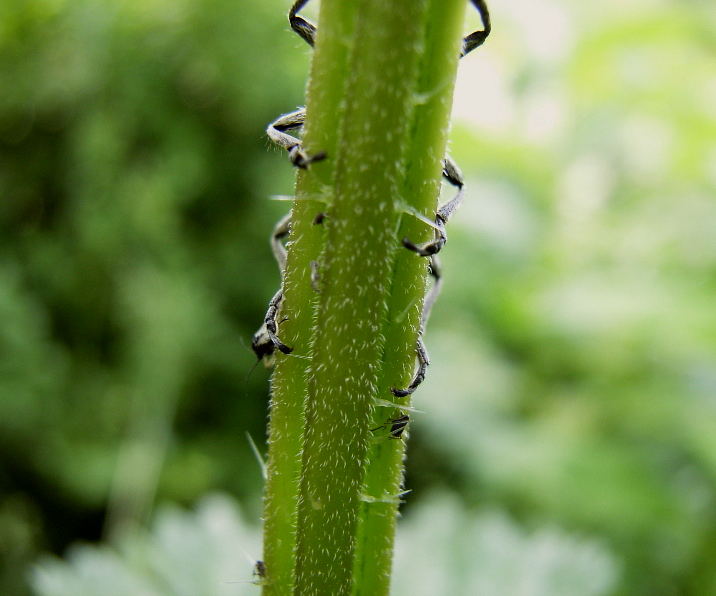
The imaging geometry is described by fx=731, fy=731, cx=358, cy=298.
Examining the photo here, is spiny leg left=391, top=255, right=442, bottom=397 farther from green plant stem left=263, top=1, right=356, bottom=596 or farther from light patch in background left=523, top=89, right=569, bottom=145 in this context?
light patch in background left=523, top=89, right=569, bottom=145

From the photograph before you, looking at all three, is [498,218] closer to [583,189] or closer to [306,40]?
[583,189]

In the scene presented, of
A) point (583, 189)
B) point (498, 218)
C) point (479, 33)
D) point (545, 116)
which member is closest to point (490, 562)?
point (479, 33)

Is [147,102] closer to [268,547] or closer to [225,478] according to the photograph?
[225,478]

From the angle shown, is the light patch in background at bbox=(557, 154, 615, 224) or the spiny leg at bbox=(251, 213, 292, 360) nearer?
the spiny leg at bbox=(251, 213, 292, 360)

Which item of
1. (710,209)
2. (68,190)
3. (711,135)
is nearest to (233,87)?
(68,190)

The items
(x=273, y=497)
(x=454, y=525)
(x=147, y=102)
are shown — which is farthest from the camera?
(x=147, y=102)

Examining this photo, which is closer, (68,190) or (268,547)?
(268,547)

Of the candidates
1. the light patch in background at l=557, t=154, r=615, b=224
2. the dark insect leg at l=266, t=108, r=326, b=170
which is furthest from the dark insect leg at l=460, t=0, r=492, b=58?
the light patch in background at l=557, t=154, r=615, b=224
